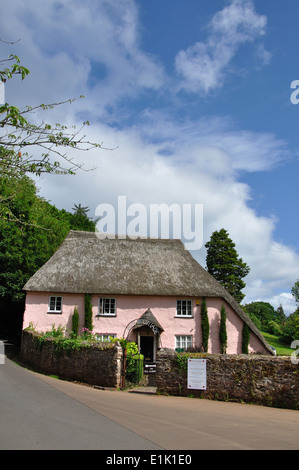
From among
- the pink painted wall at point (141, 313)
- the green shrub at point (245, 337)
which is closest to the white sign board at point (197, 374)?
the pink painted wall at point (141, 313)

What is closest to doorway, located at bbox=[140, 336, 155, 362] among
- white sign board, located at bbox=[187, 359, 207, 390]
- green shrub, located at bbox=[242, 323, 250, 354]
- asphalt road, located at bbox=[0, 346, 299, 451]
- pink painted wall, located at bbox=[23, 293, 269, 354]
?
pink painted wall, located at bbox=[23, 293, 269, 354]

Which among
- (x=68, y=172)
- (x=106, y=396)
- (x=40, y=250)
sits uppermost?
(x=40, y=250)

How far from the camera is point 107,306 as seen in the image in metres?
27.4

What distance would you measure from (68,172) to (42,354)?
16.1 meters

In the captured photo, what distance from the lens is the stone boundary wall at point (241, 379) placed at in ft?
42.7

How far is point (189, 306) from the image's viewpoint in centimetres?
2822

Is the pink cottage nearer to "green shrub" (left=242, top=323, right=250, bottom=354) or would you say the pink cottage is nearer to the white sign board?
"green shrub" (left=242, top=323, right=250, bottom=354)

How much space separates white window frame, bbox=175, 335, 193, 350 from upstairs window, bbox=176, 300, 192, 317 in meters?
1.59

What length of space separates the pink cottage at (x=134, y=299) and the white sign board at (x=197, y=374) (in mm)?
11330

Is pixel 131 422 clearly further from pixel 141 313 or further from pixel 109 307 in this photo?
pixel 109 307

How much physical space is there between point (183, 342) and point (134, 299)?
4.58 m

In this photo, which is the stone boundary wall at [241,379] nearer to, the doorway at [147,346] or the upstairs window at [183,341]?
the doorway at [147,346]
